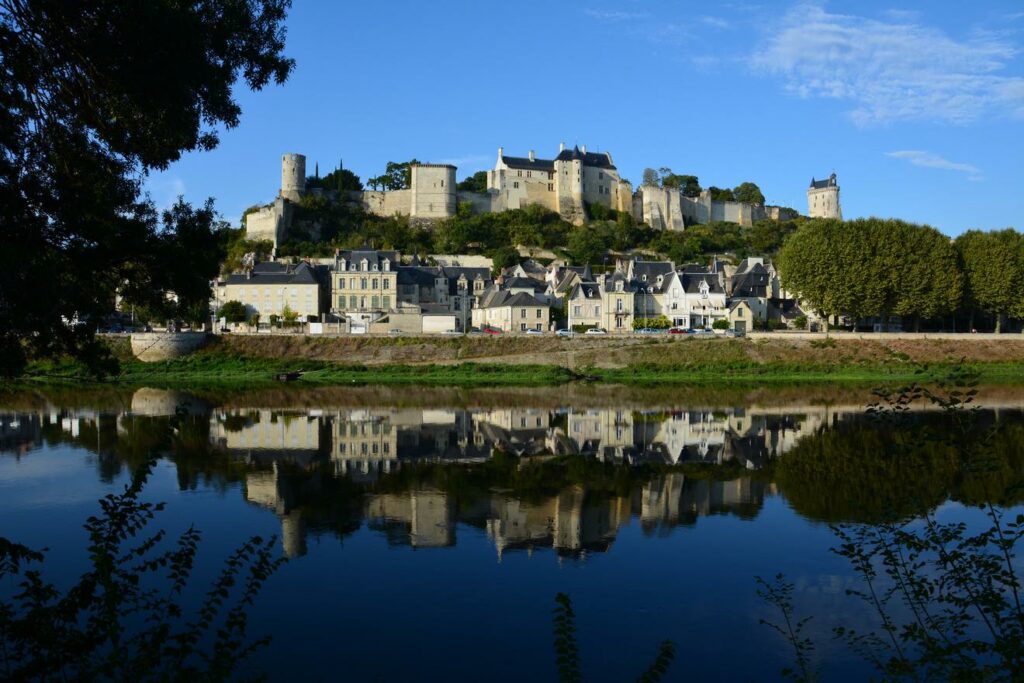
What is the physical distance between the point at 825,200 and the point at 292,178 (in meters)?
68.7

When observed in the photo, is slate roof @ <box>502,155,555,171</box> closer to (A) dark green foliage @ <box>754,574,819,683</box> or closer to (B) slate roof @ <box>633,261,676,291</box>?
(B) slate roof @ <box>633,261,676,291</box>

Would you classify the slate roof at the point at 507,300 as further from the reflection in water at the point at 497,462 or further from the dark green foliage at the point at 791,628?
the dark green foliage at the point at 791,628

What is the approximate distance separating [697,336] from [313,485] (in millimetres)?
35959

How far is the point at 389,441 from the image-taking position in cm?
2411

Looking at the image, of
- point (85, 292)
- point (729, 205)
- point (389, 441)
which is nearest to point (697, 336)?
point (389, 441)

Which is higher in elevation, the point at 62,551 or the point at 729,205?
the point at 729,205

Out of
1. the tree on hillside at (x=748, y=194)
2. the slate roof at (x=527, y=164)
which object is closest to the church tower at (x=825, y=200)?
the tree on hillside at (x=748, y=194)

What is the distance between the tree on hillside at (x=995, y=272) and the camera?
52.2 metres

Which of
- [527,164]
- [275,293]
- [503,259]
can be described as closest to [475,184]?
[527,164]

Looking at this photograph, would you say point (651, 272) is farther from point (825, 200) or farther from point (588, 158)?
point (825, 200)

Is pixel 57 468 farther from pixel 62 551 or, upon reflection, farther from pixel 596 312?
pixel 596 312

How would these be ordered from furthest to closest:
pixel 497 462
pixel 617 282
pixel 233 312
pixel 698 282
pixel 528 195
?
pixel 528 195 → pixel 233 312 → pixel 698 282 → pixel 617 282 → pixel 497 462

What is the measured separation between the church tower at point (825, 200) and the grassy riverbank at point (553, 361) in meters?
69.4

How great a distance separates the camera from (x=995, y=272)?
5228 centimetres
